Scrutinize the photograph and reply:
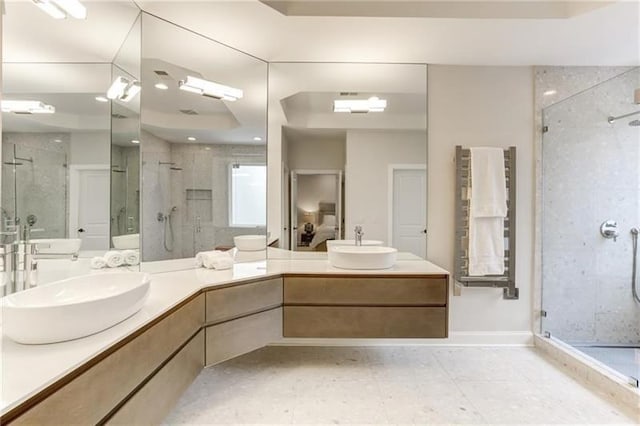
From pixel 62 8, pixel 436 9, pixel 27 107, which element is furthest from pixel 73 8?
pixel 436 9

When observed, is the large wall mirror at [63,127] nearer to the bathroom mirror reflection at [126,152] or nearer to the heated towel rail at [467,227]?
the bathroom mirror reflection at [126,152]

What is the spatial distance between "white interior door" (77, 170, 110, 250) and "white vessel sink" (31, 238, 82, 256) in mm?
33

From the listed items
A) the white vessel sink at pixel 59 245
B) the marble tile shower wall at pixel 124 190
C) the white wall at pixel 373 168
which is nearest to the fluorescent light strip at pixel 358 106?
the white wall at pixel 373 168

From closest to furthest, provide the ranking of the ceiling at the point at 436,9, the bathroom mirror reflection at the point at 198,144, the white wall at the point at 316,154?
the ceiling at the point at 436,9 < the bathroom mirror reflection at the point at 198,144 < the white wall at the point at 316,154

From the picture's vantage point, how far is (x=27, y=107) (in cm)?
128

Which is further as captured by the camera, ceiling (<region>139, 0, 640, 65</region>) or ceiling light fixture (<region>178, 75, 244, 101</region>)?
ceiling light fixture (<region>178, 75, 244, 101</region>)

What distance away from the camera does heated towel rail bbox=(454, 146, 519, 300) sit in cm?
248

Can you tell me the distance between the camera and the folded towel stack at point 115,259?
1698 mm

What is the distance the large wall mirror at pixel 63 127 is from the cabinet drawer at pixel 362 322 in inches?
49.7

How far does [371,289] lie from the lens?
2016 millimetres

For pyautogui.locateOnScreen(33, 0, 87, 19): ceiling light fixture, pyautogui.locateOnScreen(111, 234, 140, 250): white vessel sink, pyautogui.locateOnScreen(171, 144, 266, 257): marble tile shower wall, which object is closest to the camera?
pyautogui.locateOnScreen(33, 0, 87, 19): ceiling light fixture

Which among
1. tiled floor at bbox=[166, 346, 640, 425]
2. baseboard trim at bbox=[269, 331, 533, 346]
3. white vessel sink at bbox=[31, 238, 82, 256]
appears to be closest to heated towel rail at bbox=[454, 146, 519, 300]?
baseboard trim at bbox=[269, 331, 533, 346]

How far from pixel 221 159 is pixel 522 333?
2.93 metres

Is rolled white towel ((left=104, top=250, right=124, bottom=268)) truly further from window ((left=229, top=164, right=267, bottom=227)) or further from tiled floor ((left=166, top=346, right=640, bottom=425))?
tiled floor ((left=166, top=346, right=640, bottom=425))
